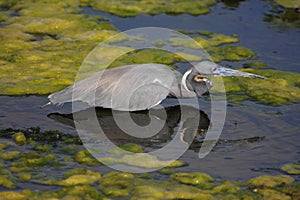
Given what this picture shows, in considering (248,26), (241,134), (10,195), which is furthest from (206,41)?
(10,195)

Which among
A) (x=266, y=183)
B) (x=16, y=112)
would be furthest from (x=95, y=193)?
(x=16, y=112)

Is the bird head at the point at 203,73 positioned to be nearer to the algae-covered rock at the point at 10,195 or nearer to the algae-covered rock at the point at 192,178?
the algae-covered rock at the point at 192,178

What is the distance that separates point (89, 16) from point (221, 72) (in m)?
2.49

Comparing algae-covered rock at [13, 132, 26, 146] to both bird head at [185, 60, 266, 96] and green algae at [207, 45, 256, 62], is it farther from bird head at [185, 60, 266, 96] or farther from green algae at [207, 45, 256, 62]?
green algae at [207, 45, 256, 62]

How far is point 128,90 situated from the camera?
5.02m

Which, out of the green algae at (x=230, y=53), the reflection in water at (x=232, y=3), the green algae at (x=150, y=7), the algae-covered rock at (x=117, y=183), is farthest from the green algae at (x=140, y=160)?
the reflection in water at (x=232, y=3)

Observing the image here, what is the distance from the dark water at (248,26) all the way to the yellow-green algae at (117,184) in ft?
7.58

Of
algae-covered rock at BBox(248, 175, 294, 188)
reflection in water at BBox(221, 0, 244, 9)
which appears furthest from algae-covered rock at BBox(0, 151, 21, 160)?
reflection in water at BBox(221, 0, 244, 9)

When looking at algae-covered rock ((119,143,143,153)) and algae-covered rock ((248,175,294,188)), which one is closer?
algae-covered rock ((248,175,294,188))

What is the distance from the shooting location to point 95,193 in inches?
150

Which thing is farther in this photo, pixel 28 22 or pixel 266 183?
pixel 28 22

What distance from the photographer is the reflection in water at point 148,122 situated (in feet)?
15.3

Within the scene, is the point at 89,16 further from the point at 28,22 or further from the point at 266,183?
the point at 266,183

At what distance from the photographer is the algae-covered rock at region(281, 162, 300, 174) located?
164 inches
